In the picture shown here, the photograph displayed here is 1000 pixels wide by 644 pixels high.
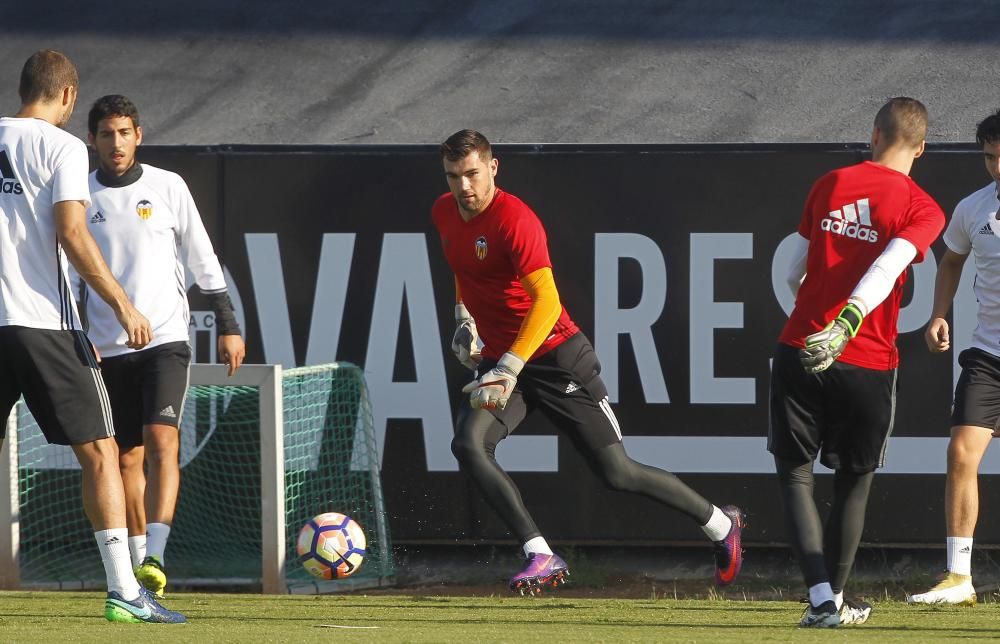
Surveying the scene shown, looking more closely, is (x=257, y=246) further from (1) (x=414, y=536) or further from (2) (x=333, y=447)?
(1) (x=414, y=536)

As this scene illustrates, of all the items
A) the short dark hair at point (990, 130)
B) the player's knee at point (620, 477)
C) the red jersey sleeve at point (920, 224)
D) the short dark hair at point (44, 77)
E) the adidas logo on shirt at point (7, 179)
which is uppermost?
the short dark hair at point (44, 77)

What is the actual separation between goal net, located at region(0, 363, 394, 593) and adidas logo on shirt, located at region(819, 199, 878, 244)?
335 cm

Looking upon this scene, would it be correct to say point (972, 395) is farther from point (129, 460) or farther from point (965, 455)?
point (129, 460)

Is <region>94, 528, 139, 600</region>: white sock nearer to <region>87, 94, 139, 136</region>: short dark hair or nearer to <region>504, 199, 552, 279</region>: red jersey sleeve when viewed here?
<region>504, 199, 552, 279</region>: red jersey sleeve

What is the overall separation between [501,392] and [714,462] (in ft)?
7.02

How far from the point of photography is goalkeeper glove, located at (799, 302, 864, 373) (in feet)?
15.7

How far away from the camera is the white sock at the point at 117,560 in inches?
206

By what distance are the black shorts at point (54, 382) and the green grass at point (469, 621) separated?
71 cm

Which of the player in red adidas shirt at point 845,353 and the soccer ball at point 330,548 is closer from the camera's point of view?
the player in red adidas shirt at point 845,353

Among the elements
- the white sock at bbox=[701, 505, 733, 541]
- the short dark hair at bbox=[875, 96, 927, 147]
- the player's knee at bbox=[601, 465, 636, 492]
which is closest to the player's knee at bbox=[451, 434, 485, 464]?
the player's knee at bbox=[601, 465, 636, 492]

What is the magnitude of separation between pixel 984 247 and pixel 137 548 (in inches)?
153

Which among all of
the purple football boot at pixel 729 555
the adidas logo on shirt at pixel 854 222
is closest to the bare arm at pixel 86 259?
the adidas logo on shirt at pixel 854 222

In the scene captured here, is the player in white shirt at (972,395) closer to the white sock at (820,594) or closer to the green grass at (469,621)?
the green grass at (469,621)

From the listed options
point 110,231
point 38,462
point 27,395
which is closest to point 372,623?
point 27,395
